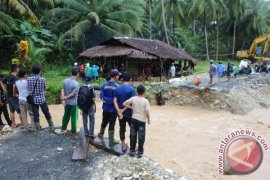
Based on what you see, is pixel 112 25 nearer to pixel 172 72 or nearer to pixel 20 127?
pixel 172 72

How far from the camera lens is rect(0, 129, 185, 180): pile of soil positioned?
555cm

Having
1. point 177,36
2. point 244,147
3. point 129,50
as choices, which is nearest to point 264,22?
point 177,36

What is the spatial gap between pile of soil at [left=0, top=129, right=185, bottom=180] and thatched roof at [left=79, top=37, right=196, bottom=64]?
14.2 m

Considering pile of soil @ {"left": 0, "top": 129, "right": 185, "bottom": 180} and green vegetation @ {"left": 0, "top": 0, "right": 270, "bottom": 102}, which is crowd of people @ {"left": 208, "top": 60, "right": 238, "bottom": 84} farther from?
pile of soil @ {"left": 0, "top": 129, "right": 185, "bottom": 180}

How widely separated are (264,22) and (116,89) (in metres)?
33.8

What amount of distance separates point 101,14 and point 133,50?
775 cm

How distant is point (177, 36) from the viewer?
1569 inches

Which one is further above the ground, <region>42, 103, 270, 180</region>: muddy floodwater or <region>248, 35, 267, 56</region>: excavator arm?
<region>248, 35, 267, 56</region>: excavator arm

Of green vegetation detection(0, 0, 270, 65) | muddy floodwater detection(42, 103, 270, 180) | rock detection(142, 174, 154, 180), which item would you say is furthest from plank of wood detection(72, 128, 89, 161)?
green vegetation detection(0, 0, 270, 65)

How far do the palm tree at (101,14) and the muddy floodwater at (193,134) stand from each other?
12.9 meters

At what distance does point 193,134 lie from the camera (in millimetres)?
11188

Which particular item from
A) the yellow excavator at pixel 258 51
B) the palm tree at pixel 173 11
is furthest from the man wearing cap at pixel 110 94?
the palm tree at pixel 173 11

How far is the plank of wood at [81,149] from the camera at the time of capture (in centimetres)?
598

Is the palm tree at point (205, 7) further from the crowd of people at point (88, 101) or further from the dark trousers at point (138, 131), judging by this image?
the dark trousers at point (138, 131)
